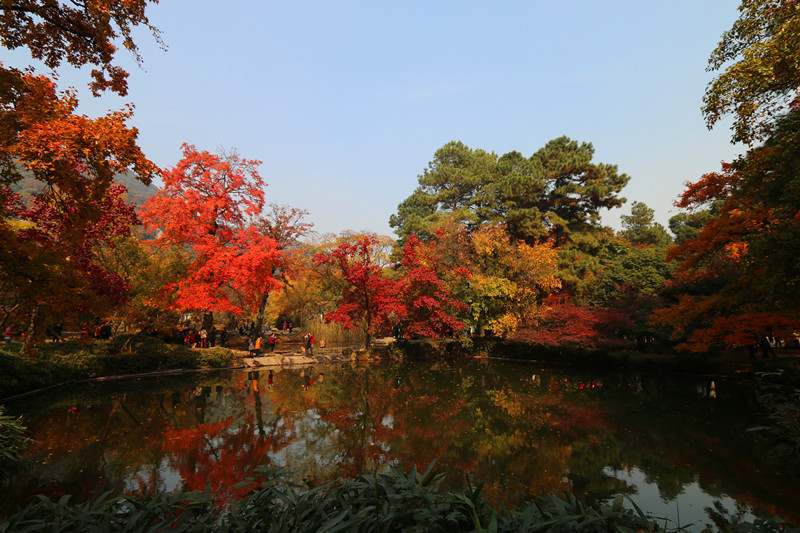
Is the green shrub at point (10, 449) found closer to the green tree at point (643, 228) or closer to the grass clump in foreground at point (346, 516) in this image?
the grass clump in foreground at point (346, 516)

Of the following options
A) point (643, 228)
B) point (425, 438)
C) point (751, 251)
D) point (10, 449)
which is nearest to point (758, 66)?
point (751, 251)

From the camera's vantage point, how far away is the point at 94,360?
1315 centimetres

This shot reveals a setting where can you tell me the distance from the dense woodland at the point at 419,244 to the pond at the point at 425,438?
7.70 feet

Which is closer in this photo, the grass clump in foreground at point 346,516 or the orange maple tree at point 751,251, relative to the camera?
the grass clump in foreground at point 346,516

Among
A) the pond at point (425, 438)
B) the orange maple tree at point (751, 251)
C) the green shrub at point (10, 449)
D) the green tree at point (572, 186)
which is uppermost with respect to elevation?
the green tree at point (572, 186)

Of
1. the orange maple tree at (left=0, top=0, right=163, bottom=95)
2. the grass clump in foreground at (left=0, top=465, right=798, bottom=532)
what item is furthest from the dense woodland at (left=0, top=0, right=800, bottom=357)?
the grass clump in foreground at (left=0, top=465, right=798, bottom=532)

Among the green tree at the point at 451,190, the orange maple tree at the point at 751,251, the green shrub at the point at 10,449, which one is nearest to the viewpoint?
the green shrub at the point at 10,449

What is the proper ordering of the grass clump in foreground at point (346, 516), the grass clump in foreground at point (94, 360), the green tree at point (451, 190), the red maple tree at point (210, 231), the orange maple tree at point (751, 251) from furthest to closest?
the green tree at point (451, 190)
the red maple tree at point (210, 231)
the grass clump in foreground at point (94, 360)
the orange maple tree at point (751, 251)
the grass clump in foreground at point (346, 516)

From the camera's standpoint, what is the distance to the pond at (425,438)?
19.4 ft

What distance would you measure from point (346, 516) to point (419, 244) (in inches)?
813

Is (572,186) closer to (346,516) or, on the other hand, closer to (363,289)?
(363,289)

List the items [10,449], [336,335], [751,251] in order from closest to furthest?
[10,449], [751,251], [336,335]

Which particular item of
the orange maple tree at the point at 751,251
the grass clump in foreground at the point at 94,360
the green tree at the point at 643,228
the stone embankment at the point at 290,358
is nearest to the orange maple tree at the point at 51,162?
the grass clump in foreground at the point at 94,360

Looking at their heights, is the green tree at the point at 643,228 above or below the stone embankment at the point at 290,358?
above
